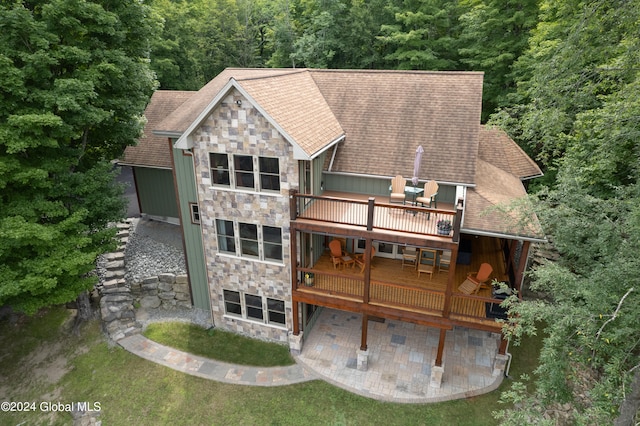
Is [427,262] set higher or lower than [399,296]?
higher

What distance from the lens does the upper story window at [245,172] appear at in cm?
1311

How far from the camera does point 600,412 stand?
7.65m

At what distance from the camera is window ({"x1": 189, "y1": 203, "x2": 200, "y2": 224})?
15305 millimetres

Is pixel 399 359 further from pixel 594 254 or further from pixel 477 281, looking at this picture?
pixel 594 254

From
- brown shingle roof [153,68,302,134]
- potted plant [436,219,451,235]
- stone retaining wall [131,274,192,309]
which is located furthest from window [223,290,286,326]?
brown shingle roof [153,68,302,134]

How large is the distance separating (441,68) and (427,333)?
23.4 meters

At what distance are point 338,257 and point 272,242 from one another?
9.13 ft

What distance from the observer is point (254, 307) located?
15555mm

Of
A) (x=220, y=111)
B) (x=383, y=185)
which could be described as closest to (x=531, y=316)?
(x=383, y=185)

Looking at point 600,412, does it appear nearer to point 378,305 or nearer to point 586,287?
point 586,287

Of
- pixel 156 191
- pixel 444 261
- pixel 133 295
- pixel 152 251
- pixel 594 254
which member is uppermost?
pixel 594 254

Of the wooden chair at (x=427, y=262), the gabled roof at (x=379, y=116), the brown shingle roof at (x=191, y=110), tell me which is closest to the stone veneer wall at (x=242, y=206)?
the gabled roof at (x=379, y=116)

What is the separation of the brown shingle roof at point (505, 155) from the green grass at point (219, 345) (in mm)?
12577

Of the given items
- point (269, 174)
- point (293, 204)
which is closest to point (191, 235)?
point (269, 174)
